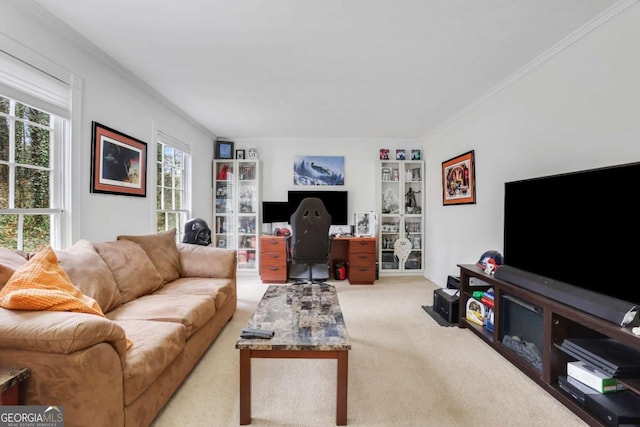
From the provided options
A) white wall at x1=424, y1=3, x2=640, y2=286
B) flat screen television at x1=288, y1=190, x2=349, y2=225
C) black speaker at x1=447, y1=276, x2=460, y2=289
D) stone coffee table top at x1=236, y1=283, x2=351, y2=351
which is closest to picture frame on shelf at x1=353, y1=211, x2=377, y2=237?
flat screen television at x1=288, y1=190, x2=349, y2=225

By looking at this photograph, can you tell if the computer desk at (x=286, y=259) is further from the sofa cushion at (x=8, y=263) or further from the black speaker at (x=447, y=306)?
the sofa cushion at (x=8, y=263)

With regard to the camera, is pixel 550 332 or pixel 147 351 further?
pixel 550 332

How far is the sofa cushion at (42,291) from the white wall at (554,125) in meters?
2.73

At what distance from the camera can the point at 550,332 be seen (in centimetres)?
172

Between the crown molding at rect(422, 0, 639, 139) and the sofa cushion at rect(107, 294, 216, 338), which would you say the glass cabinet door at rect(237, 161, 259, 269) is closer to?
the sofa cushion at rect(107, 294, 216, 338)

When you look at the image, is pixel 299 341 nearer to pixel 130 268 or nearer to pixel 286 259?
pixel 130 268

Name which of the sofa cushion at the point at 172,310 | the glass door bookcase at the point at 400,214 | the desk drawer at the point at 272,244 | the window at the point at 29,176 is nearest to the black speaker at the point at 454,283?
the glass door bookcase at the point at 400,214

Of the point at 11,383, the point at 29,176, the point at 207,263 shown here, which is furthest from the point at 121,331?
the point at 207,263

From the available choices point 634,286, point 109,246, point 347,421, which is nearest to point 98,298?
point 109,246

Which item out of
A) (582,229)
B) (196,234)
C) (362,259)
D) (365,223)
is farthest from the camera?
(365,223)

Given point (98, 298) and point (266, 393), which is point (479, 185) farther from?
point (98, 298)

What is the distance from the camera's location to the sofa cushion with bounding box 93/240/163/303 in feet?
6.81

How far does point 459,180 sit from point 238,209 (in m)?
3.39

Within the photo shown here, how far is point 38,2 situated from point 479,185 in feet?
12.8
